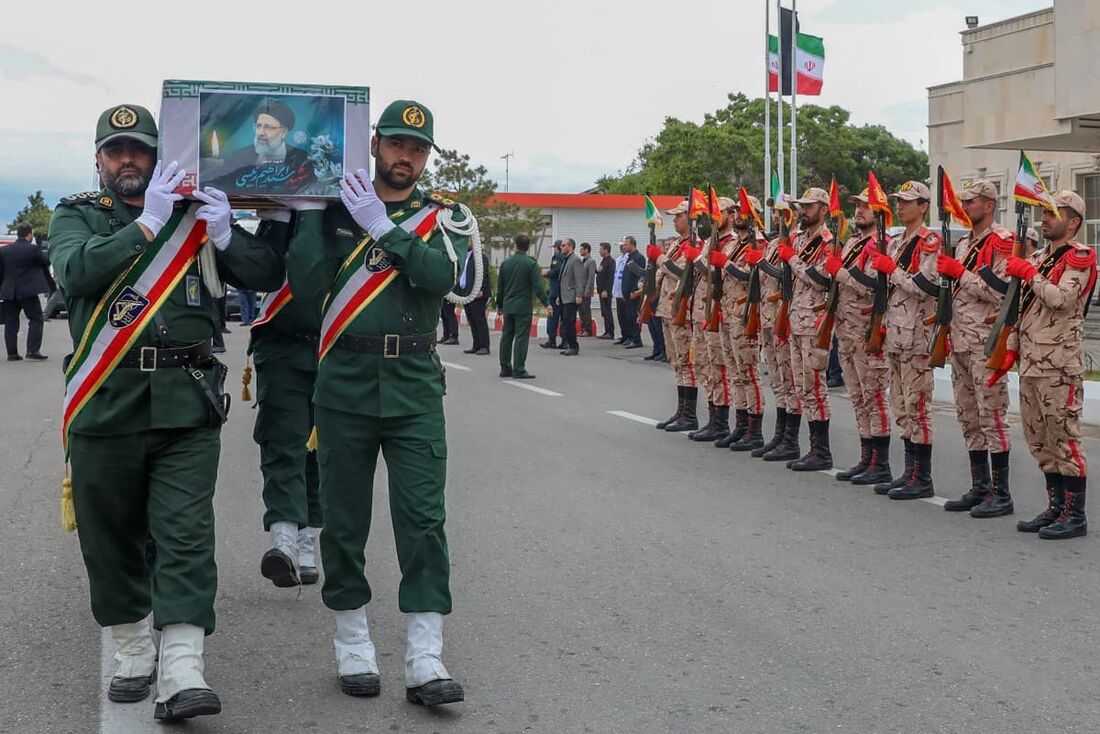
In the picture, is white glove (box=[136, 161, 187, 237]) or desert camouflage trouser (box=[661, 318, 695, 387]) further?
desert camouflage trouser (box=[661, 318, 695, 387])

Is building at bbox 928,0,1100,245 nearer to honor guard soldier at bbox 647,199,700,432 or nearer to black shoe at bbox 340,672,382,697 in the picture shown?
honor guard soldier at bbox 647,199,700,432

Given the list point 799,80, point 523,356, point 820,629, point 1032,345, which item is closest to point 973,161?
point 799,80

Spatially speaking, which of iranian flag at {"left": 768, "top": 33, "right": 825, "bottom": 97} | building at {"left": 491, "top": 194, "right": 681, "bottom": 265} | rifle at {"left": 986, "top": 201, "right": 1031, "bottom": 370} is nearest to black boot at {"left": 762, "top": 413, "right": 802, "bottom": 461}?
rifle at {"left": 986, "top": 201, "right": 1031, "bottom": 370}

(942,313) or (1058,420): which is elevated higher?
(942,313)

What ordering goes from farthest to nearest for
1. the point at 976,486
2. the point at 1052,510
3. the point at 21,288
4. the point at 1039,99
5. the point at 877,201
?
1. the point at 1039,99
2. the point at 21,288
3. the point at 877,201
4. the point at 976,486
5. the point at 1052,510

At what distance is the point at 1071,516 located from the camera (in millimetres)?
7648

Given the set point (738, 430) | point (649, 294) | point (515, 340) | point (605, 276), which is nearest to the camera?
point (738, 430)

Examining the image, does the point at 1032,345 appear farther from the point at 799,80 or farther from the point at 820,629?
the point at 799,80

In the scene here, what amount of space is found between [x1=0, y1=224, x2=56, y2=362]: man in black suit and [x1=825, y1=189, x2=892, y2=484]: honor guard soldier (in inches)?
543

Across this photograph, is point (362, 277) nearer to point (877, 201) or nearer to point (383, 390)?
point (383, 390)

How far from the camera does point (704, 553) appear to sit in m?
7.14

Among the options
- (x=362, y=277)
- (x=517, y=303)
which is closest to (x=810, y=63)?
(x=517, y=303)

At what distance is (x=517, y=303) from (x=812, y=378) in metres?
8.80

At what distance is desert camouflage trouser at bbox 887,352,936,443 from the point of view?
8906 mm
